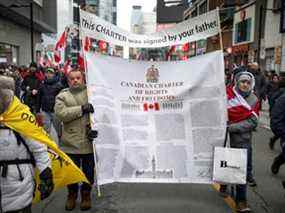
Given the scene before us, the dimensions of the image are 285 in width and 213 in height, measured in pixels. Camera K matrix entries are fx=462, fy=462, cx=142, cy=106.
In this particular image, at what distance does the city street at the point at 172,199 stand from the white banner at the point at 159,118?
0.39m

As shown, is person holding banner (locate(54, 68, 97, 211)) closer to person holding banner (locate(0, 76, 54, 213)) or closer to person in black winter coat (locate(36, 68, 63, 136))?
person holding banner (locate(0, 76, 54, 213))

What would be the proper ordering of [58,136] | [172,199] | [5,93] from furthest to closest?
[58,136], [172,199], [5,93]

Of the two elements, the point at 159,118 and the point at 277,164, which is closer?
the point at 159,118

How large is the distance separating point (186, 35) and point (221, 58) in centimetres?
50

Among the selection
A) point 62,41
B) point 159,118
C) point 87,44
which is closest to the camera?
point 87,44

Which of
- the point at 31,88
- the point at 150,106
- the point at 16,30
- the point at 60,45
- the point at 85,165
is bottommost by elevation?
the point at 85,165

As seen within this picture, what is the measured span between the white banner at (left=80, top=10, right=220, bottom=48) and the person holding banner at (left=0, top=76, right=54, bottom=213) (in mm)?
2091

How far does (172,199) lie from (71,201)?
132cm

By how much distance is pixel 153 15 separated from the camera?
157m

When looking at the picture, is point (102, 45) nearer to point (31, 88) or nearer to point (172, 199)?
point (172, 199)

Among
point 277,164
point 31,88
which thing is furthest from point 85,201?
point 31,88

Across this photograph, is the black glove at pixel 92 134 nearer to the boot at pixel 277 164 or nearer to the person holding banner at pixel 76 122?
the person holding banner at pixel 76 122

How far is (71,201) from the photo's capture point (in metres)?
5.64

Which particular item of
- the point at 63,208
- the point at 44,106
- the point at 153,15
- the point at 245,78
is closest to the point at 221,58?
the point at 245,78
